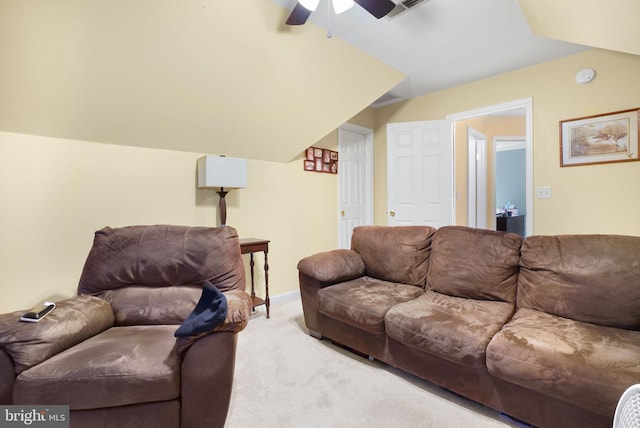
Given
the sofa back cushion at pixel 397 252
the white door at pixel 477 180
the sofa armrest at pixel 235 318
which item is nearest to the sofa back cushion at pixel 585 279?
the sofa back cushion at pixel 397 252

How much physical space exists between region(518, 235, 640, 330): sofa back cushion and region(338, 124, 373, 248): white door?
2503 millimetres

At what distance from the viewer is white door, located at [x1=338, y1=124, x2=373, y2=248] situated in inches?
163

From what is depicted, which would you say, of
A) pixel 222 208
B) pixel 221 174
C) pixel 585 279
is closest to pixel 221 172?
pixel 221 174

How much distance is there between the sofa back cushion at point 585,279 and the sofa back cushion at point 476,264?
85 millimetres

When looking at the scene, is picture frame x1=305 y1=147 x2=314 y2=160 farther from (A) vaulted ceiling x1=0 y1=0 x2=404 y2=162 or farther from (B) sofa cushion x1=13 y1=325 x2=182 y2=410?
(B) sofa cushion x1=13 y1=325 x2=182 y2=410

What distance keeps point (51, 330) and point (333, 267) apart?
67.3 inches

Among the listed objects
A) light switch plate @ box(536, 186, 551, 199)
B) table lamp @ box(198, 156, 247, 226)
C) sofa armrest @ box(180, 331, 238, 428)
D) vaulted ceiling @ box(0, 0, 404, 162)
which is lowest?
sofa armrest @ box(180, 331, 238, 428)

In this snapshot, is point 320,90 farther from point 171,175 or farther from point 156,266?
point 156,266

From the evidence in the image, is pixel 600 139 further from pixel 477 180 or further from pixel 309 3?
pixel 309 3

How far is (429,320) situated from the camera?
1.67m

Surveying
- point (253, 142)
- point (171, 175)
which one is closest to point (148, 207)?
point (171, 175)

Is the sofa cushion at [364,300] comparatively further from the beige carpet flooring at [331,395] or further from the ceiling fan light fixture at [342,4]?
the ceiling fan light fixture at [342,4]

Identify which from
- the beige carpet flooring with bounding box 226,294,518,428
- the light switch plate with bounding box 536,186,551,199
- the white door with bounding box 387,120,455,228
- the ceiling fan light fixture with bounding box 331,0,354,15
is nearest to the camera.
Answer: the beige carpet flooring with bounding box 226,294,518,428

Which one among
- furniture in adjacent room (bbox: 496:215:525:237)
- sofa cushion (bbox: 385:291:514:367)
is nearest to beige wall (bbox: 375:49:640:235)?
sofa cushion (bbox: 385:291:514:367)
